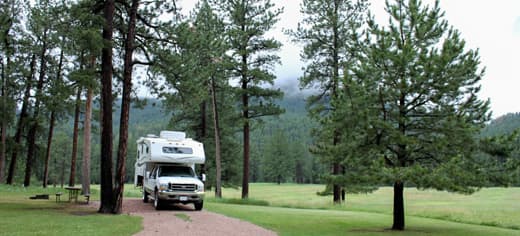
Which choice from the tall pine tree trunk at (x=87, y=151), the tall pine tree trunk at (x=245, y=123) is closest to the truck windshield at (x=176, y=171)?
the tall pine tree trunk at (x=87, y=151)

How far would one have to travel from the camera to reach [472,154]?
12.7 m

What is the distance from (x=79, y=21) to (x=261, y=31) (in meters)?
13.5

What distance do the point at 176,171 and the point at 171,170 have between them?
225 mm

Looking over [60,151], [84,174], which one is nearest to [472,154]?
[84,174]

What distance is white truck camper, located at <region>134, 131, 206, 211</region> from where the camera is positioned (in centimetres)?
1781

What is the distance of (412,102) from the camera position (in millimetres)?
13195

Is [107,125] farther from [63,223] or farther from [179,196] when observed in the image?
[63,223]

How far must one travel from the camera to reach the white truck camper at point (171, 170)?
58.4 feet

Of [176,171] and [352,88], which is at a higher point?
[352,88]

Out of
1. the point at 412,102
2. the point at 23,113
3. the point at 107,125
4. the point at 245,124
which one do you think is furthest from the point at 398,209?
the point at 23,113

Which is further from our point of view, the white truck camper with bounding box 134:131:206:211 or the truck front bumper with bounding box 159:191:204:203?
the white truck camper with bounding box 134:131:206:211

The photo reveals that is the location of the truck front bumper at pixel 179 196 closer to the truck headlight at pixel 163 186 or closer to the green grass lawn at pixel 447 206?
the truck headlight at pixel 163 186

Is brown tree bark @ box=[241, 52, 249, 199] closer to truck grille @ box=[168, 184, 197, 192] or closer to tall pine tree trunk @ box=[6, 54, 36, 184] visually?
truck grille @ box=[168, 184, 197, 192]

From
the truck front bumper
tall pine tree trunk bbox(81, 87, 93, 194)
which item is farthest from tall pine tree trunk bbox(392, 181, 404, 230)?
tall pine tree trunk bbox(81, 87, 93, 194)
